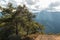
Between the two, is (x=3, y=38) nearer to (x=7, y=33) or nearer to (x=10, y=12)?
(x=7, y=33)

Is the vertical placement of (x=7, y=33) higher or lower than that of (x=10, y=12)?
lower

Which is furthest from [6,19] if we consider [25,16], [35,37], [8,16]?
[35,37]

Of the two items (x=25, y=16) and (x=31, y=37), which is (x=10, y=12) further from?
(x=31, y=37)

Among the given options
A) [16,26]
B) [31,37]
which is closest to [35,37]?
[31,37]

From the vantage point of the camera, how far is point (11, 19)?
102ft

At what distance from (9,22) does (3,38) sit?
247cm

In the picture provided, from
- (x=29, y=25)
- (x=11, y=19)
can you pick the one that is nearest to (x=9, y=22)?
(x=11, y=19)

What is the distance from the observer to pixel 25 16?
3212 centimetres

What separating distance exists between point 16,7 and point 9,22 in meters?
2.18

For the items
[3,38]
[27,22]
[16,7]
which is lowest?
[3,38]

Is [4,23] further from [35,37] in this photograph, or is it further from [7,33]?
[35,37]

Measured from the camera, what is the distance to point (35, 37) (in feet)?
105

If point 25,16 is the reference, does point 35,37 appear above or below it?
below

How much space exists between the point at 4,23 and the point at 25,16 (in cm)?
306
